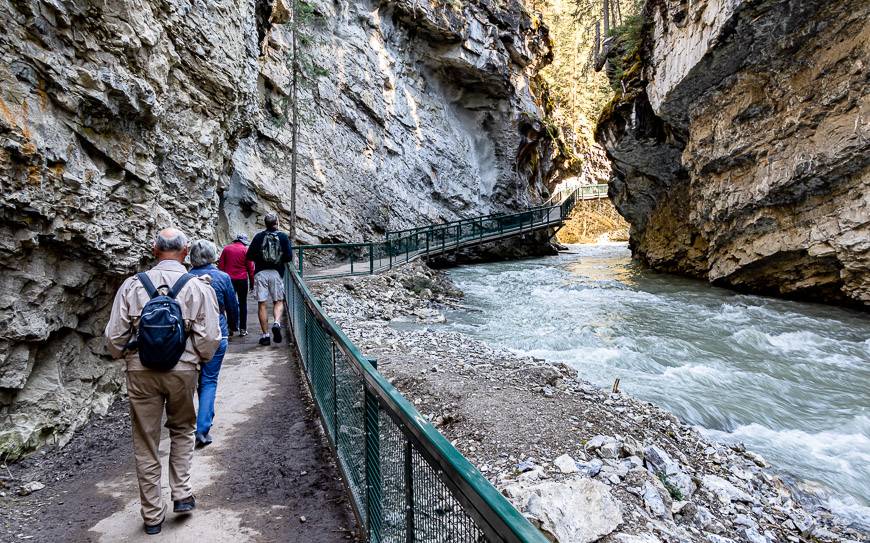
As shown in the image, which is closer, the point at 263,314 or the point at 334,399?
the point at 334,399

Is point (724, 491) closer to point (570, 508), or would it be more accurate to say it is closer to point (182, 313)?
point (570, 508)

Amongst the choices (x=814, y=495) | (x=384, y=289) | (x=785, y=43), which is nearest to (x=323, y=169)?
(x=384, y=289)

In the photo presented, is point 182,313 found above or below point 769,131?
below

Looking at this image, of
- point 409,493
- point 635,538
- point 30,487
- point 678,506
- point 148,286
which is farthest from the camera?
point 678,506

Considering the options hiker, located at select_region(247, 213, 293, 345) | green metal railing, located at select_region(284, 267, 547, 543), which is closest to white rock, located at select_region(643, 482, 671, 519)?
green metal railing, located at select_region(284, 267, 547, 543)

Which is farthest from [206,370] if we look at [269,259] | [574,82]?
[574,82]

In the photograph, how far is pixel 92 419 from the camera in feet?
15.9

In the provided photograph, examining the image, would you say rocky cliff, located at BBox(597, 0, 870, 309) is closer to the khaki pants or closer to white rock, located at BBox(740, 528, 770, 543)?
white rock, located at BBox(740, 528, 770, 543)

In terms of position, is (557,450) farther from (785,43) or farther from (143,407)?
(785,43)

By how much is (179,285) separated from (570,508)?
10.6 feet

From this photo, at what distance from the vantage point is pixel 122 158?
18.9ft

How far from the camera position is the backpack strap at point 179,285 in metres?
3.03

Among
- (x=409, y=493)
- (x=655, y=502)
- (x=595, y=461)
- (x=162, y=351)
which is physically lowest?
(x=655, y=502)

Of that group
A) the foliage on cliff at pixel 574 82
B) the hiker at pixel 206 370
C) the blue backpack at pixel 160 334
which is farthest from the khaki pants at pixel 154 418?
the foliage on cliff at pixel 574 82
